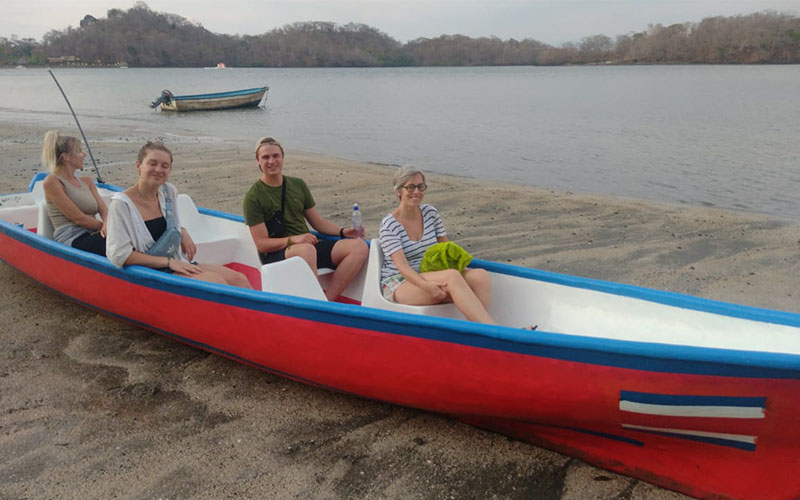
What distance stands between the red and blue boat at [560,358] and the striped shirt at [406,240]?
12 cm

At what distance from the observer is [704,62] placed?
8856 centimetres

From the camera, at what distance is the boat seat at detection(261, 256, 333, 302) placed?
4.07m

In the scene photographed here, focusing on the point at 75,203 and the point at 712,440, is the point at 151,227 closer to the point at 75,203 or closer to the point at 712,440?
the point at 75,203

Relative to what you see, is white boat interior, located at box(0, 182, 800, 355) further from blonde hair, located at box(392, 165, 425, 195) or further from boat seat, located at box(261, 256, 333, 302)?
blonde hair, located at box(392, 165, 425, 195)

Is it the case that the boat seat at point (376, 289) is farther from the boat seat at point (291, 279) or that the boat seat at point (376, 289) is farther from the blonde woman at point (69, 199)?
the blonde woman at point (69, 199)

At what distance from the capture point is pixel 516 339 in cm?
274

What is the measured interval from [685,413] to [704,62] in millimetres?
100164

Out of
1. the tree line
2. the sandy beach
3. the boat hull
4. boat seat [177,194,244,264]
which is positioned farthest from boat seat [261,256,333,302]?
the tree line

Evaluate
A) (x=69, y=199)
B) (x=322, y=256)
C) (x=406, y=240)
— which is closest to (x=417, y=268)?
(x=406, y=240)

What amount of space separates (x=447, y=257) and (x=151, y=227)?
6.69 feet

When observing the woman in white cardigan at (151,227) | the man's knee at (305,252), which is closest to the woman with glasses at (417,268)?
the man's knee at (305,252)

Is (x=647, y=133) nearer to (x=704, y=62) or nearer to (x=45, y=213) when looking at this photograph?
(x=45, y=213)

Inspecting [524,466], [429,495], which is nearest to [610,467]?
[524,466]

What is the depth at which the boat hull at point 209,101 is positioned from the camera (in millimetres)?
29469
